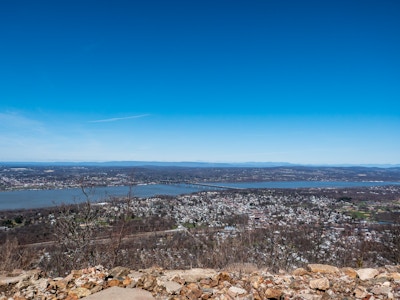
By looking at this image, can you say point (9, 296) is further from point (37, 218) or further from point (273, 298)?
point (37, 218)

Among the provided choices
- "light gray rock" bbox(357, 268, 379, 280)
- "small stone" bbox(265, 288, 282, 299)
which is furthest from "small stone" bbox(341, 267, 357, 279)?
"small stone" bbox(265, 288, 282, 299)

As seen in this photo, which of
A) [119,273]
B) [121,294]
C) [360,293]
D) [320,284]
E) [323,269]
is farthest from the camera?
[323,269]

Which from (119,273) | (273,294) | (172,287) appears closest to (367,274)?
(273,294)

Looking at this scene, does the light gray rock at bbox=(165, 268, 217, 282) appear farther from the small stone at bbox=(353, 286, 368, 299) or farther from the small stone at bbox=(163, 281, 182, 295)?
the small stone at bbox=(353, 286, 368, 299)

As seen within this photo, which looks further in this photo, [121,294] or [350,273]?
[350,273]

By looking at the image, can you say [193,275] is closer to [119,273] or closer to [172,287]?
[172,287]

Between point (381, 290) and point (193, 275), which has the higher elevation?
point (381, 290)

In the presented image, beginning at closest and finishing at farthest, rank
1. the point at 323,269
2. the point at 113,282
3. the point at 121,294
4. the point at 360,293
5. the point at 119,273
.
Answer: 1. the point at 121,294
2. the point at 360,293
3. the point at 113,282
4. the point at 119,273
5. the point at 323,269
